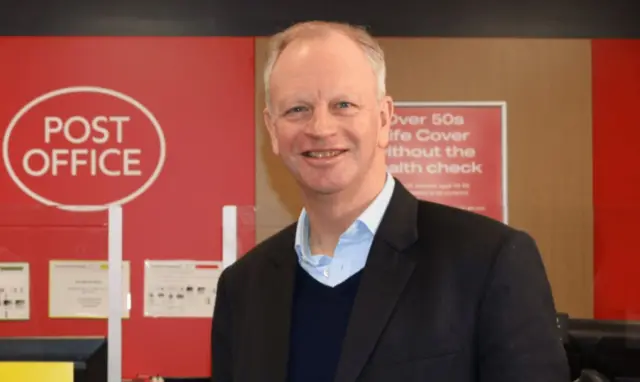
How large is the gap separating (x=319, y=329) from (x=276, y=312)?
0.10 m

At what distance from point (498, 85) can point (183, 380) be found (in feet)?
6.57

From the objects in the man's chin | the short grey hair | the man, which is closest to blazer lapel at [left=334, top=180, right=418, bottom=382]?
the man

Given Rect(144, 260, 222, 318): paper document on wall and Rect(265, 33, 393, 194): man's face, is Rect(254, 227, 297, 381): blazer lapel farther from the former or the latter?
Rect(144, 260, 222, 318): paper document on wall

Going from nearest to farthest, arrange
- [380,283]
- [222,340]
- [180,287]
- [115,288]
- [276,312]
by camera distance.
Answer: [380,283], [276,312], [222,340], [115,288], [180,287]

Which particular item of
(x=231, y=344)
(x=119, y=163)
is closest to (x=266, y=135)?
(x=119, y=163)

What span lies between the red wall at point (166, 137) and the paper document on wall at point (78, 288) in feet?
1.32

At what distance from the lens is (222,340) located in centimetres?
157

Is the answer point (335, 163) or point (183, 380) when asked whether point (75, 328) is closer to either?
point (183, 380)

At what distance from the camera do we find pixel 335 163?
133cm

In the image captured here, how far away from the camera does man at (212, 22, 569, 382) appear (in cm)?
121

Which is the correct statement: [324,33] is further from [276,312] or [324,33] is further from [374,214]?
[276,312]

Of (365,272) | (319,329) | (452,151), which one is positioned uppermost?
(452,151)

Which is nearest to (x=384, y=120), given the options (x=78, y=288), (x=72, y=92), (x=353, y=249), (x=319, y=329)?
(x=353, y=249)

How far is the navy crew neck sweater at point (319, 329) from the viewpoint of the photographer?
1.31 meters
